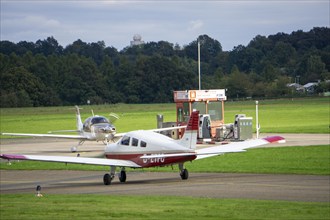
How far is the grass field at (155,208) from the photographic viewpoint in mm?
21688

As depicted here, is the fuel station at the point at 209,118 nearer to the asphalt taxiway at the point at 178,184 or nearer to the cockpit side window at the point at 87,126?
→ the cockpit side window at the point at 87,126

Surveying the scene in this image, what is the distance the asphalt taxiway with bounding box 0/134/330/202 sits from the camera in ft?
88.5

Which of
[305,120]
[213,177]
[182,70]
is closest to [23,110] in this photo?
[182,70]

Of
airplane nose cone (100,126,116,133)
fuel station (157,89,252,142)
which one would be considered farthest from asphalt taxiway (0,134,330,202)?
fuel station (157,89,252,142)

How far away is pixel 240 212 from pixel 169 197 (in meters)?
4.34

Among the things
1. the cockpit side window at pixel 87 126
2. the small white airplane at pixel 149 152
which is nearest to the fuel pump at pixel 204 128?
the cockpit side window at pixel 87 126

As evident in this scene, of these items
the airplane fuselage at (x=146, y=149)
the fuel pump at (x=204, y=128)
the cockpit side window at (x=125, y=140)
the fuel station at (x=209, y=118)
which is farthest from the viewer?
the fuel pump at (x=204, y=128)

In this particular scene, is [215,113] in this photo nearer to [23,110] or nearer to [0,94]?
[23,110]

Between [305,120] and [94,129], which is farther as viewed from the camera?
[305,120]

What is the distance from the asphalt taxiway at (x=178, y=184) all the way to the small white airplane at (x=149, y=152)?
71 centimetres

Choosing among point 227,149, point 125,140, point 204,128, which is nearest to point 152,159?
point 125,140

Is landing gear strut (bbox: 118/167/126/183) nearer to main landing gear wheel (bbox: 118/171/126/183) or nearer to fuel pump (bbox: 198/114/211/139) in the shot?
main landing gear wheel (bbox: 118/171/126/183)

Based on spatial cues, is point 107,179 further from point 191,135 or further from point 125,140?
point 191,135

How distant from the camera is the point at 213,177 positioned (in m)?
32.6
